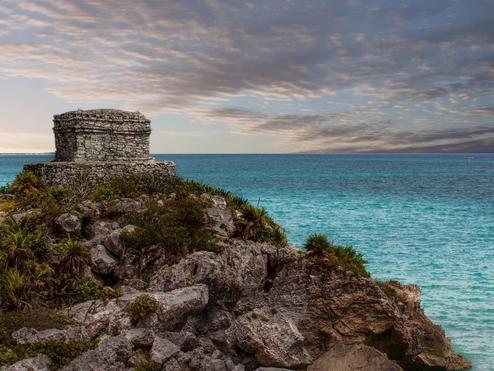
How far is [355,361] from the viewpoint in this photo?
1606 centimetres

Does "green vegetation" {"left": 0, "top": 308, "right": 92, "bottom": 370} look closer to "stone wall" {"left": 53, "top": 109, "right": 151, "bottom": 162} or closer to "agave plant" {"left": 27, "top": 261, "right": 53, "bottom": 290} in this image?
"agave plant" {"left": 27, "top": 261, "right": 53, "bottom": 290}

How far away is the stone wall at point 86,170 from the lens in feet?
102

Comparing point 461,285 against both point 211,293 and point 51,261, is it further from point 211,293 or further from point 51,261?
point 51,261

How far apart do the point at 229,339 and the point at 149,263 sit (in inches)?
256

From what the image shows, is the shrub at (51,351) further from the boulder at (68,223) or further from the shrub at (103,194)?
the shrub at (103,194)

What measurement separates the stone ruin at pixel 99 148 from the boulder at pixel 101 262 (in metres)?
10.5

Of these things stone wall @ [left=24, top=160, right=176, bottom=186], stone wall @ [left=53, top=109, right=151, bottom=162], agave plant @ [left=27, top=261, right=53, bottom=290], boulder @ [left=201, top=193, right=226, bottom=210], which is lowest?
agave plant @ [left=27, top=261, right=53, bottom=290]

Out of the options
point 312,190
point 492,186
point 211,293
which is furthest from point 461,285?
point 492,186

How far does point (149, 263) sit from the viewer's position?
867 inches

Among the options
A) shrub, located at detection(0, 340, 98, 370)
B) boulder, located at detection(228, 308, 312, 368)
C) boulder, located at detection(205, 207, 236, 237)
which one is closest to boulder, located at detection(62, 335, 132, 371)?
shrub, located at detection(0, 340, 98, 370)

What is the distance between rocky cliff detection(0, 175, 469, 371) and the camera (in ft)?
51.1

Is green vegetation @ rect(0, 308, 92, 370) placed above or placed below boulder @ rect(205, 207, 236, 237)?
below

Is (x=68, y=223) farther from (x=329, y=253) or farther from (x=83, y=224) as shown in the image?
(x=329, y=253)

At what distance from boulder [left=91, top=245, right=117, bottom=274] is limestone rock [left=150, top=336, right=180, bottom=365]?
22.4 feet
